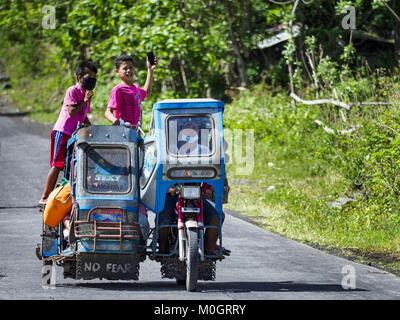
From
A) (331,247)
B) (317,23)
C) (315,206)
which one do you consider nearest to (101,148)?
(331,247)

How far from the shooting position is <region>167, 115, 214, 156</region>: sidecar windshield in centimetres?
751

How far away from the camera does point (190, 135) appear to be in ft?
24.7

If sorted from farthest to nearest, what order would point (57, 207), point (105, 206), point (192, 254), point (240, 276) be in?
point (240, 276) < point (57, 207) < point (105, 206) < point (192, 254)

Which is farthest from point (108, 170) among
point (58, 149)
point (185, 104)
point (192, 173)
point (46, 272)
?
point (46, 272)

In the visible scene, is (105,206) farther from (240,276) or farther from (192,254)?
(240,276)

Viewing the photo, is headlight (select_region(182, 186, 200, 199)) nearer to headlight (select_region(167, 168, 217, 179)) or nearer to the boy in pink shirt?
headlight (select_region(167, 168, 217, 179))

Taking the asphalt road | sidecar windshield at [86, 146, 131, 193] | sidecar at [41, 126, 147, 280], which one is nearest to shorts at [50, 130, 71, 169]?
sidecar at [41, 126, 147, 280]

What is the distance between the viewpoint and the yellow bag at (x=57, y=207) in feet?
26.4

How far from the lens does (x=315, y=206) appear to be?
Result: 13.3m

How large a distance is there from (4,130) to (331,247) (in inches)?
816

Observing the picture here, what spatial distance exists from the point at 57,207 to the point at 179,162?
1373 mm

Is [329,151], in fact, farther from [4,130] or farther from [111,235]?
[4,130]

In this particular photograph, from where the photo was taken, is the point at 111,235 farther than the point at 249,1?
No
